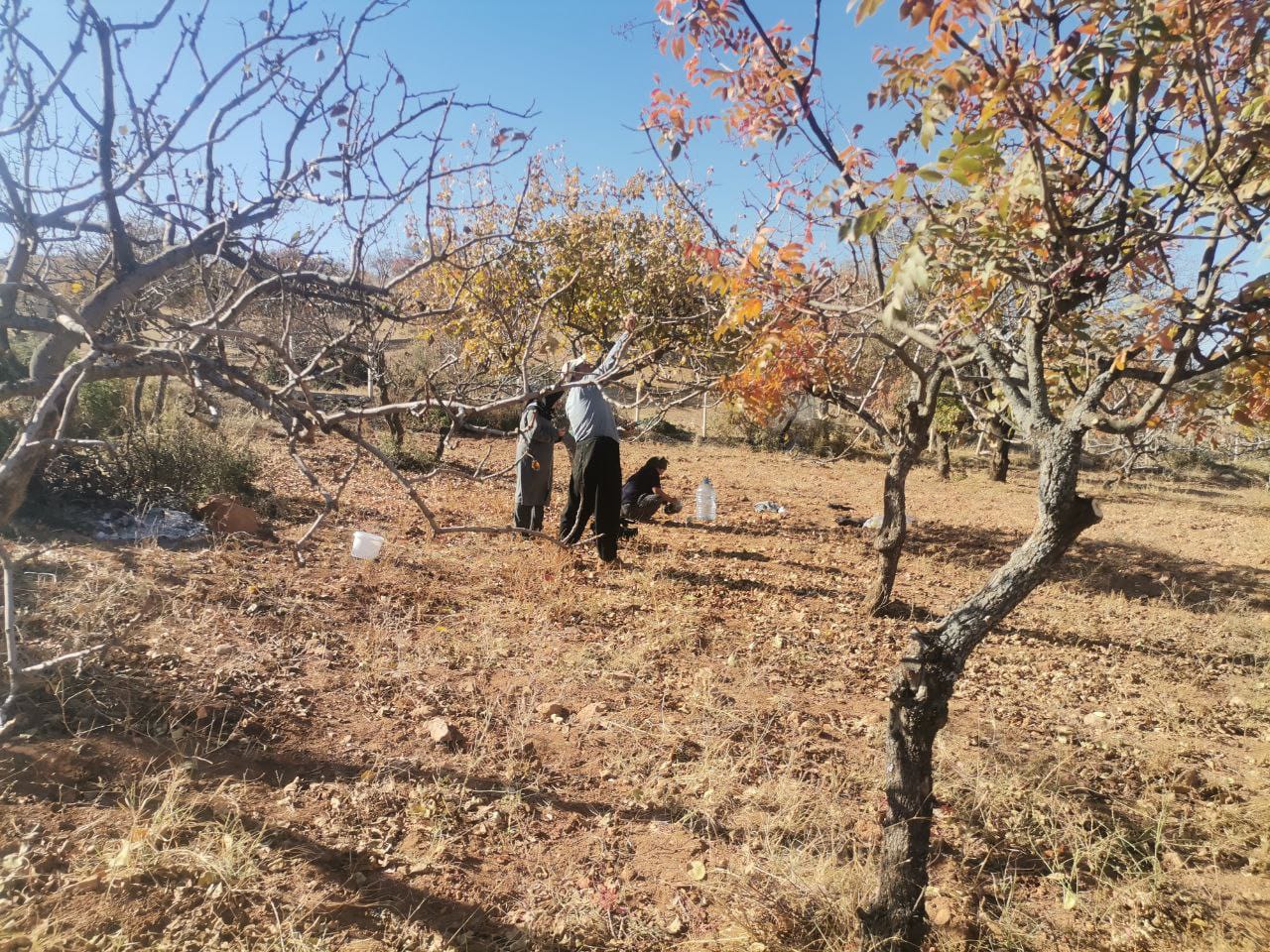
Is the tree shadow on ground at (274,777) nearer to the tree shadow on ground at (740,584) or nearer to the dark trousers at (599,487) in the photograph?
the dark trousers at (599,487)

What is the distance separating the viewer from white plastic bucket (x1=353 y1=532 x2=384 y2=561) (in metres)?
5.55

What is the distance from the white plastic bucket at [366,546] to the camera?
18.2 feet

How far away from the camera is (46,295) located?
150 cm

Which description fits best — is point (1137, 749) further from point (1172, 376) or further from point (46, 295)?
point (46, 295)

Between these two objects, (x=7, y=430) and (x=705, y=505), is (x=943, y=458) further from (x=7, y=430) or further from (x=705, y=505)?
(x=7, y=430)

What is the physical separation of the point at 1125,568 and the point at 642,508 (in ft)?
19.3

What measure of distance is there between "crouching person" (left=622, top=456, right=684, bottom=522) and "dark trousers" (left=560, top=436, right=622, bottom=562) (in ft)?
5.43

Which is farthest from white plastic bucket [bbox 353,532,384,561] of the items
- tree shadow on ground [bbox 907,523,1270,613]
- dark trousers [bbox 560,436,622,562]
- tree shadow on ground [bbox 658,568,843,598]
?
tree shadow on ground [bbox 907,523,1270,613]

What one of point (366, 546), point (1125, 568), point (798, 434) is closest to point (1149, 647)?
point (1125, 568)

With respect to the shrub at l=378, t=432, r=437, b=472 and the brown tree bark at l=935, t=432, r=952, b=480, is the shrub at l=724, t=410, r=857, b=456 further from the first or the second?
the shrub at l=378, t=432, r=437, b=472

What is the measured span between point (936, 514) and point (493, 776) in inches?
363

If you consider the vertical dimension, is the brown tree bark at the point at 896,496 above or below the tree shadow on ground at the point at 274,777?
above

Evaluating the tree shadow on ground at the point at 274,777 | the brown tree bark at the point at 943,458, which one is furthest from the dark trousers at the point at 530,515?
the brown tree bark at the point at 943,458

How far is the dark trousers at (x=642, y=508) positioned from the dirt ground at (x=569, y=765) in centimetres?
188
